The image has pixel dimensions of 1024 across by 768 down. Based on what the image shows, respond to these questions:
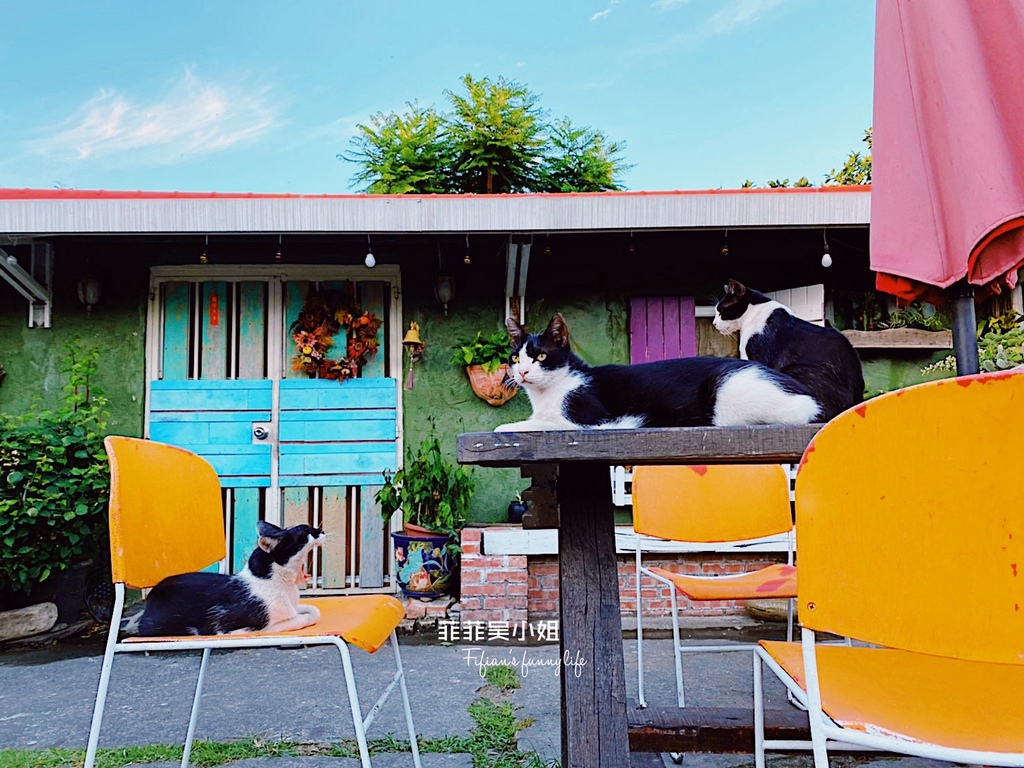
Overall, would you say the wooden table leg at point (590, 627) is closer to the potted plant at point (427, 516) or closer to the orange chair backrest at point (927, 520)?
the orange chair backrest at point (927, 520)

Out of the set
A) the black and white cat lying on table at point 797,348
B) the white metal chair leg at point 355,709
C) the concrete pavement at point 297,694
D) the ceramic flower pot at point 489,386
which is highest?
the ceramic flower pot at point 489,386

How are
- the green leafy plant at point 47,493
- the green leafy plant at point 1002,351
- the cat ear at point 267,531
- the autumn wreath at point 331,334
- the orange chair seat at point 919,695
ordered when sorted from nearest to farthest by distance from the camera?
1. the orange chair seat at point 919,695
2. the cat ear at point 267,531
3. the green leafy plant at point 47,493
4. the green leafy plant at point 1002,351
5. the autumn wreath at point 331,334

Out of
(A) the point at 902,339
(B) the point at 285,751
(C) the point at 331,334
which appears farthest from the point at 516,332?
(A) the point at 902,339

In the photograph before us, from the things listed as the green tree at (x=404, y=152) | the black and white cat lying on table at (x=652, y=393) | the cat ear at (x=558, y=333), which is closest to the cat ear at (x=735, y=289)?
the black and white cat lying on table at (x=652, y=393)

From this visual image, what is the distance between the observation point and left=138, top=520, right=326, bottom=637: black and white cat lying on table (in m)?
1.39

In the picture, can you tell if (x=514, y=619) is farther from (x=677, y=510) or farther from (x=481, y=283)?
(x=481, y=283)

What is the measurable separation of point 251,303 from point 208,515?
2947 millimetres

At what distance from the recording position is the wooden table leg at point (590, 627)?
1.18m

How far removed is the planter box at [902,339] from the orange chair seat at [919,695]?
3.51 m

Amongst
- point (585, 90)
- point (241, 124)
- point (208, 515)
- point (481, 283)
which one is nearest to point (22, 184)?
point (481, 283)

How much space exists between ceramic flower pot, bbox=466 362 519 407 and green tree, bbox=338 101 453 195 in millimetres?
7245

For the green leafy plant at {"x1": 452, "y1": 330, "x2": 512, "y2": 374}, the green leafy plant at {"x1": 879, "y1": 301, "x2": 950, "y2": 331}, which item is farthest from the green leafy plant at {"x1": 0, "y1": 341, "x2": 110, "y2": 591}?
the green leafy plant at {"x1": 879, "y1": 301, "x2": 950, "y2": 331}

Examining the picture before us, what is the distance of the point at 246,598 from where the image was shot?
4.98 feet

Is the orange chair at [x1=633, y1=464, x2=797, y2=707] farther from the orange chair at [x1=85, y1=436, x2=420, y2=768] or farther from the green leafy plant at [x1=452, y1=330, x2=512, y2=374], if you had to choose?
the green leafy plant at [x1=452, y1=330, x2=512, y2=374]
